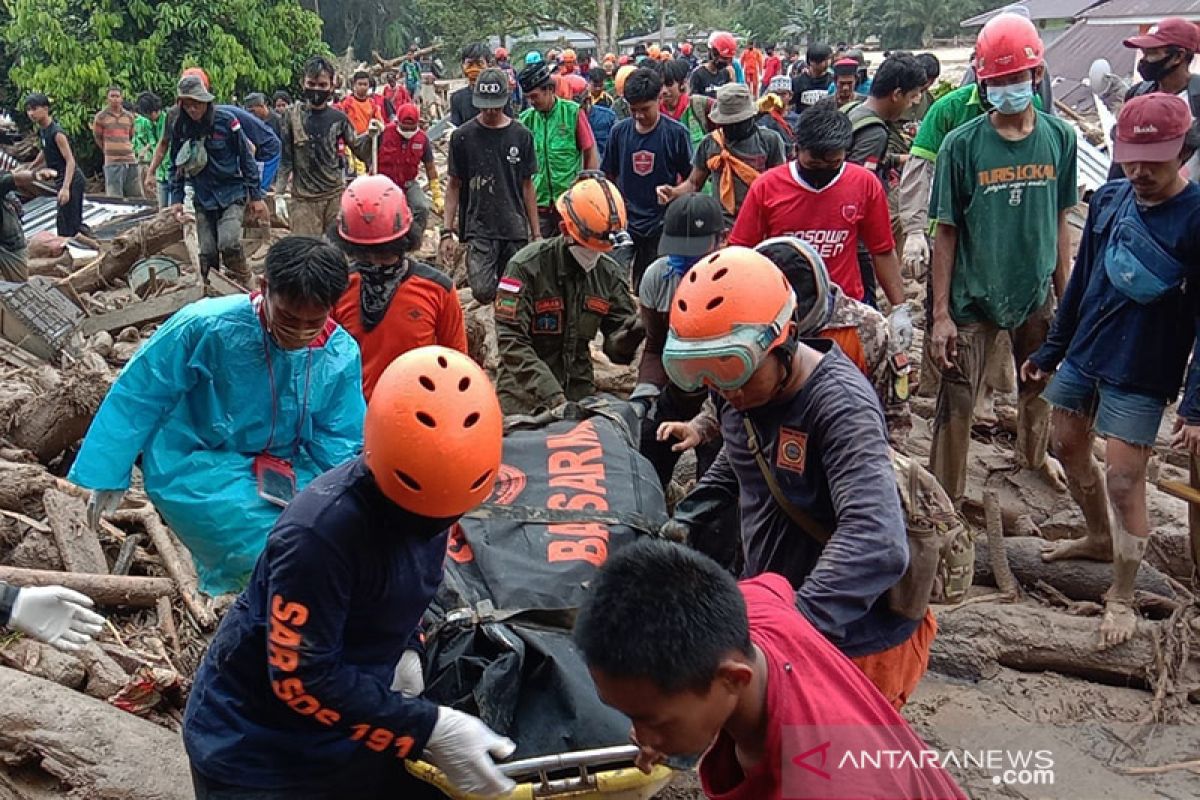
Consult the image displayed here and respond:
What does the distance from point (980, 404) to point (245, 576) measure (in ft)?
13.9

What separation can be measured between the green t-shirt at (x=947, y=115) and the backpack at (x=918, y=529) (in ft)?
8.85

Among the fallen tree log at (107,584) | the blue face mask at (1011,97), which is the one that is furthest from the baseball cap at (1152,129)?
the fallen tree log at (107,584)

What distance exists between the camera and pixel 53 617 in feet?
9.53

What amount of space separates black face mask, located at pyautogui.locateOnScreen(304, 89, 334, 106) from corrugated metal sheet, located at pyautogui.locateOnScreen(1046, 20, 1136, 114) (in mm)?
Answer: 17537

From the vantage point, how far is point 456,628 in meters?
2.85

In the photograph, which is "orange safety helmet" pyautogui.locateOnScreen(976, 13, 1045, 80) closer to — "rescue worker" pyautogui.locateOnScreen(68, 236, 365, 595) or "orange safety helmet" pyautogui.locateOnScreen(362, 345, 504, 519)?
"rescue worker" pyautogui.locateOnScreen(68, 236, 365, 595)

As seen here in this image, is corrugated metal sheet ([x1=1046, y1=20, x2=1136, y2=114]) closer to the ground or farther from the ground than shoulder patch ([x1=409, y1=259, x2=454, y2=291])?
closer to the ground

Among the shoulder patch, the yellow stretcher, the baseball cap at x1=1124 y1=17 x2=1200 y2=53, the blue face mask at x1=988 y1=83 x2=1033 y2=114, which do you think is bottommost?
the yellow stretcher

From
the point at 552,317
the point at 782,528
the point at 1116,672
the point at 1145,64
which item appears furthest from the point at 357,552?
the point at 1145,64

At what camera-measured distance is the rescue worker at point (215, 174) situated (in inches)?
328

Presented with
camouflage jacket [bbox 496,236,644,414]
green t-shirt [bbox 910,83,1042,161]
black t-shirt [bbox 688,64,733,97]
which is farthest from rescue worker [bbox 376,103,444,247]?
green t-shirt [bbox 910,83,1042,161]

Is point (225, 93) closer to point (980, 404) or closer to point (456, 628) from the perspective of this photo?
point (980, 404)

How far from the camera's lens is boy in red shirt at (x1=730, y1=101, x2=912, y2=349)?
14.7 ft

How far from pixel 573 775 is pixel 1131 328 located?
2.59m
